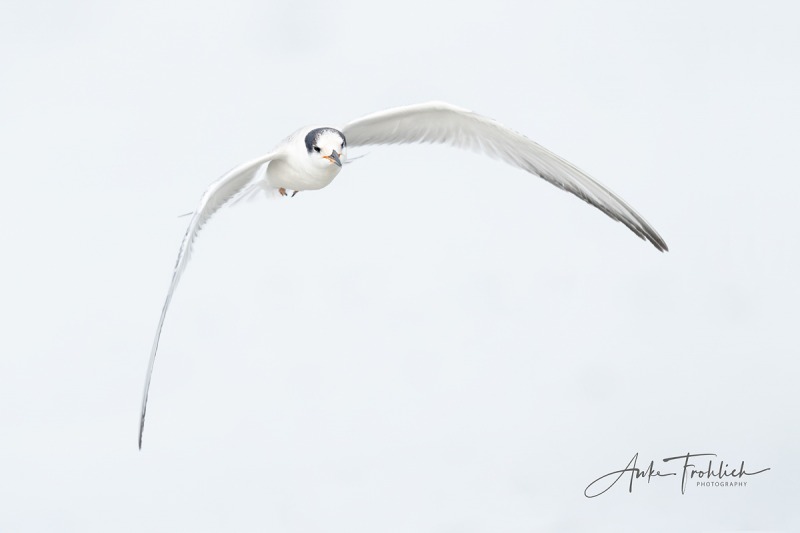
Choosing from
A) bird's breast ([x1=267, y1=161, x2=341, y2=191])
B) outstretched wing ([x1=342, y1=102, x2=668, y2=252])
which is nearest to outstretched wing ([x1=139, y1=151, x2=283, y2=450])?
bird's breast ([x1=267, y1=161, x2=341, y2=191])

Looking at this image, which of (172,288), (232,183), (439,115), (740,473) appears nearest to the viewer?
(172,288)

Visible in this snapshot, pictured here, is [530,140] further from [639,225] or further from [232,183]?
[232,183]

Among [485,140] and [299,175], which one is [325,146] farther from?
[485,140]

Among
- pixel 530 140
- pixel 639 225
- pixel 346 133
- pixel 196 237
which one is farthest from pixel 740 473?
pixel 196 237

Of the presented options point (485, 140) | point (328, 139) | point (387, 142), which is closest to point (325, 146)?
point (328, 139)

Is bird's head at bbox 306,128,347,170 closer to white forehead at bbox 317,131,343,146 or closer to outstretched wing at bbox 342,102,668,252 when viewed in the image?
white forehead at bbox 317,131,343,146

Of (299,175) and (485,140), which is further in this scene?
(485,140)

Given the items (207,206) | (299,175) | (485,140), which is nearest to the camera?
(207,206)
